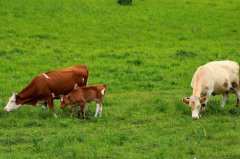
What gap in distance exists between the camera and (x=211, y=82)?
12422 mm

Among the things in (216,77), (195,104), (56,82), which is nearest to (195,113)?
(195,104)

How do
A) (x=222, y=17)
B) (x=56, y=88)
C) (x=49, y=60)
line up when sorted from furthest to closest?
1. (x=222, y=17)
2. (x=49, y=60)
3. (x=56, y=88)

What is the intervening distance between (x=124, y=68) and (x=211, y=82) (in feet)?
23.8

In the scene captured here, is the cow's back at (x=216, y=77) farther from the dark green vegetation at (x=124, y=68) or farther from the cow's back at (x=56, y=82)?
the cow's back at (x=56, y=82)

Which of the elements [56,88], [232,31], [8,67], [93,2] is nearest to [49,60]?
[8,67]

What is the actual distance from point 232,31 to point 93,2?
10.8 m

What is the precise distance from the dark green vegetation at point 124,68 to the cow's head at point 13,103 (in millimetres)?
244

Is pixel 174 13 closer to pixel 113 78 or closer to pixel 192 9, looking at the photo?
pixel 192 9

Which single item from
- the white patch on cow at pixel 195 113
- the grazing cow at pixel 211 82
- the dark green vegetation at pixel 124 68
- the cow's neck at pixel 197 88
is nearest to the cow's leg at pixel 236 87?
the grazing cow at pixel 211 82

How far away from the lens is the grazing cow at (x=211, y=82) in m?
11.6

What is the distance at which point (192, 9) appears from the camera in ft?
97.2

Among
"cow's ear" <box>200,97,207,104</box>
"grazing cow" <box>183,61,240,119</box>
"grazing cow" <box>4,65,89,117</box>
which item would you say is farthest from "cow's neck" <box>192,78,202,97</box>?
"grazing cow" <box>4,65,89,117</box>

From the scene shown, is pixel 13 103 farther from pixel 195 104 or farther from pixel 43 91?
pixel 195 104

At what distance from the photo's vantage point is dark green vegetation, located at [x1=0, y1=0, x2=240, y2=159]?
9.18m
